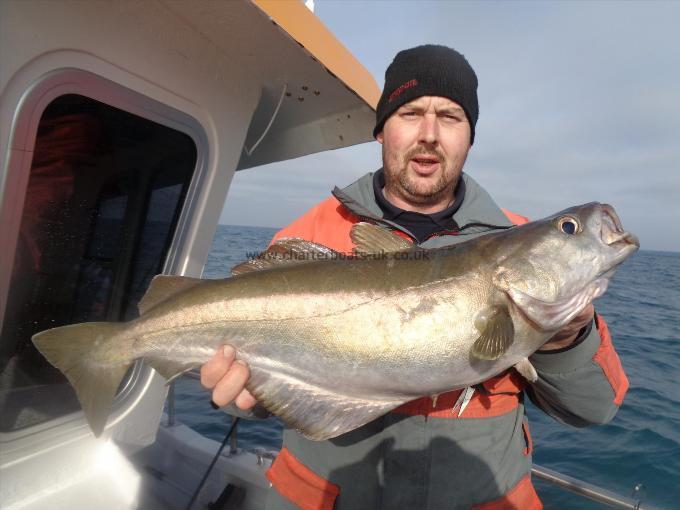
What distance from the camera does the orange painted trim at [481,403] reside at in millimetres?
2457

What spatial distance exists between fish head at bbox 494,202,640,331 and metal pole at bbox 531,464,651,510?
1.87 m

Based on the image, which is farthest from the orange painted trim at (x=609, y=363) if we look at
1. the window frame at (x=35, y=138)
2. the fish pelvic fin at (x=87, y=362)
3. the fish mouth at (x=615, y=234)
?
the window frame at (x=35, y=138)

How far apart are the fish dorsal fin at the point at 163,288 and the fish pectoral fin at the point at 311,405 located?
2.27 feet

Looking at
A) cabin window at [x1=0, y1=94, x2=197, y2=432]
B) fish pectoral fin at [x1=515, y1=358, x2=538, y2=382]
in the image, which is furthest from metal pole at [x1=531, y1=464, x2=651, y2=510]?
cabin window at [x1=0, y1=94, x2=197, y2=432]

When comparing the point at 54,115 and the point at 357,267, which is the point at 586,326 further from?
the point at 54,115

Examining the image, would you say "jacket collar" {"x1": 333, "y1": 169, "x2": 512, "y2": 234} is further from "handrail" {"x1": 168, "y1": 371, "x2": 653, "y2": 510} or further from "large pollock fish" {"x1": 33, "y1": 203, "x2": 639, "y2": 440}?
"handrail" {"x1": 168, "y1": 371, "x2": 653, "y2": 510}

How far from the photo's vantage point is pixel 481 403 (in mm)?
2506

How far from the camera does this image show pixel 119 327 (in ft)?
8.09

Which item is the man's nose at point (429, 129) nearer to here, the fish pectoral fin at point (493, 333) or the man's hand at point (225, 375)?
the fish pectoral fin at point (493, 333)

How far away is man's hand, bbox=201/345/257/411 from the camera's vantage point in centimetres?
235

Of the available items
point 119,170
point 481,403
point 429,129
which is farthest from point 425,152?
point 119,170

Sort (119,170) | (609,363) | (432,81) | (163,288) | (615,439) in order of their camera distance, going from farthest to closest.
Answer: (615,439)
(119,170)
(432,81)
(163,288)
(609,363)

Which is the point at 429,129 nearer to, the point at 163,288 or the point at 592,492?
the point at 163,288

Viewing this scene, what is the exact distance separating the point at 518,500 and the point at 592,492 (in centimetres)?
115
